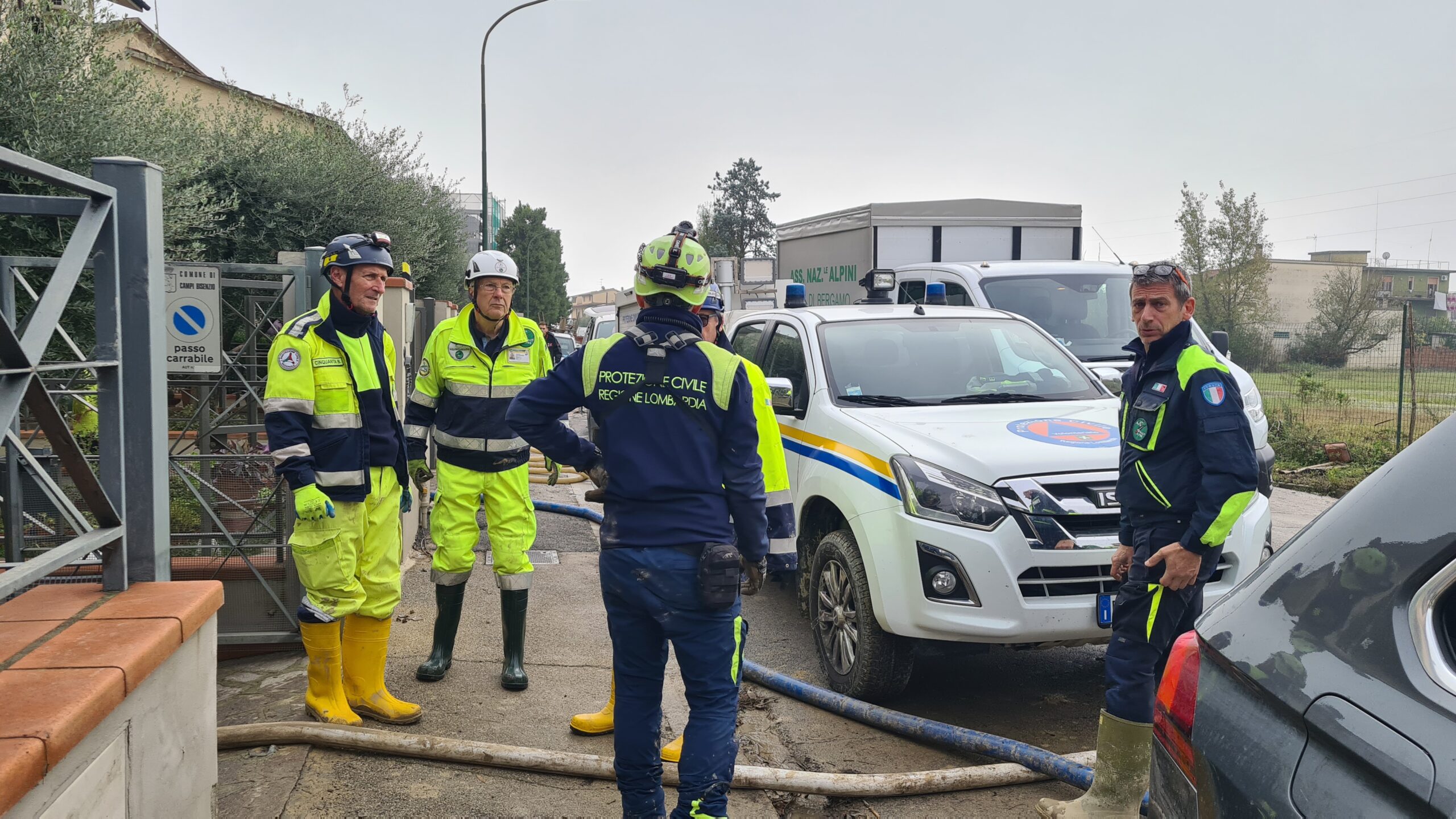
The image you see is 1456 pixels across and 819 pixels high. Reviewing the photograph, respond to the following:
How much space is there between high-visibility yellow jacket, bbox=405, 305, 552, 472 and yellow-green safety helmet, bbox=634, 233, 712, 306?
1709 millimetres

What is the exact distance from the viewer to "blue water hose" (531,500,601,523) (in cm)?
881

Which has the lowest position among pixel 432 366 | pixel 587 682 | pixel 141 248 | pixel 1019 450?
pixel 587 682

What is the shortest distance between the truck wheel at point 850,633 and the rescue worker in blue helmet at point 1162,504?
3.64 ft

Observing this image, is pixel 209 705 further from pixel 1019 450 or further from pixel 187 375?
pixel 187 375

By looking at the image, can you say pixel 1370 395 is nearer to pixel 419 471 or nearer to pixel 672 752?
pixel 672 752

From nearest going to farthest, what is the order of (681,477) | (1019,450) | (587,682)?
1. (681,477)
2. (1019,450)
3. (587,682)

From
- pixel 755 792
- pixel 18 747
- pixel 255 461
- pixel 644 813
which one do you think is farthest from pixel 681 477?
pixel 255 461

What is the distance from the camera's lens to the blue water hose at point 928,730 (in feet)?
12.5

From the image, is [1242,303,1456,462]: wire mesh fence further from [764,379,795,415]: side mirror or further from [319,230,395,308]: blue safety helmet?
[319,230,395,308]: blue safety helmet

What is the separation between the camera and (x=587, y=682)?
5051 millimetres

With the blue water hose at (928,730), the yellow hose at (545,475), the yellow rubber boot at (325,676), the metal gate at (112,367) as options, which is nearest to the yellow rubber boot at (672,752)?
the blue water hose at (928,730)

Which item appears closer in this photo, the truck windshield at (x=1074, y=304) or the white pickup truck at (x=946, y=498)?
the white pickup truck at (x=946, y=498)

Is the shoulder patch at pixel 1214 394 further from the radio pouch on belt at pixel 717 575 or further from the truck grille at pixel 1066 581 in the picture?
the radio pouch on belt at pixel 717 575

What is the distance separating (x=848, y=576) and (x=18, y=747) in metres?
3.45
